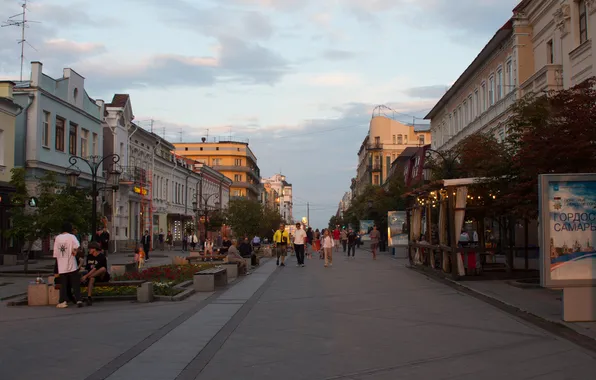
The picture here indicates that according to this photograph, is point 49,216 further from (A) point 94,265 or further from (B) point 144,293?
(B) point 144,293

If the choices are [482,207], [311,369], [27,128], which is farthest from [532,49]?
[311,369]

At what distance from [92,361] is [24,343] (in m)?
1.84

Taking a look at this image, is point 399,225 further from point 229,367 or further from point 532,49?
point 229,367

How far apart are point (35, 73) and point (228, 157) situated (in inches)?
3271

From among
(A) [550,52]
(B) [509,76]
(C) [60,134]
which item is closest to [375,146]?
(B) [509,76]

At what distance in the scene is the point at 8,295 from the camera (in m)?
16.2

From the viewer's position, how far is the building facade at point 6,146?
99.3 feet

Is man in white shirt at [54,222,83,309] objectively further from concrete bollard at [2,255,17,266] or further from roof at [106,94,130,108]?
roof at [106,94,130,108]

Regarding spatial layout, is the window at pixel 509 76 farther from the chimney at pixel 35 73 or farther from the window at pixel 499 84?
the chimney at pixel 35 73

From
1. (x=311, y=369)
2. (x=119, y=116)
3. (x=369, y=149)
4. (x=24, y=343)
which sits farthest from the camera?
(x=369, y=149)

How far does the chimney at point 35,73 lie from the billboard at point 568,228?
29.7 m

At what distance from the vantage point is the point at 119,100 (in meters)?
49.8

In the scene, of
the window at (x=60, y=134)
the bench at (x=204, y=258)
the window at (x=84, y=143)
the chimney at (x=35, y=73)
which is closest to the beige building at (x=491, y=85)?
the bench at (x=204, y=258)

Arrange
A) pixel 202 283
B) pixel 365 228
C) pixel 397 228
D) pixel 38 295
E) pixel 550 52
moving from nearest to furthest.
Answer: pixel 38 295 → pixel 202 283 → pixel 550 52 → pixel 397 228 → pixel 365 228
